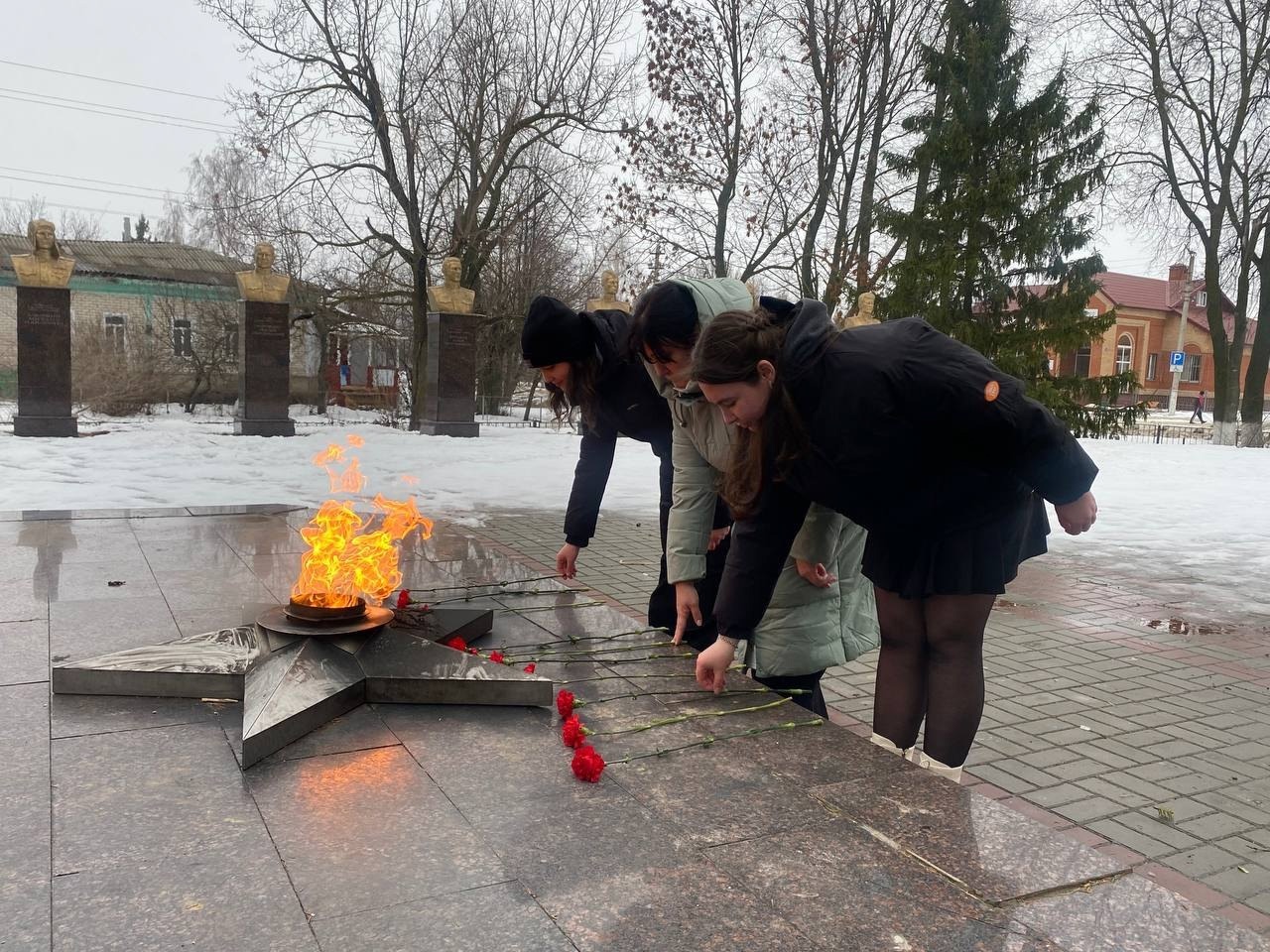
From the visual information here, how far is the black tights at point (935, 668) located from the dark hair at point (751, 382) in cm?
58

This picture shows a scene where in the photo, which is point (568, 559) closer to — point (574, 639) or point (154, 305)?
point (574, 639)

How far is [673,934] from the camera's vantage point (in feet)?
5.99

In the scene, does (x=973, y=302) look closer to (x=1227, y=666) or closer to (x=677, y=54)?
(x=677, y=54)

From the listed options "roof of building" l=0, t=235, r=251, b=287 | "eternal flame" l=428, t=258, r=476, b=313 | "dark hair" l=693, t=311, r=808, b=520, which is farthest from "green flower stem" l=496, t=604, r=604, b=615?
"roof of building" l=0, t=235, r=251, b=287

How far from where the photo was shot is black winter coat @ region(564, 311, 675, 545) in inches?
138

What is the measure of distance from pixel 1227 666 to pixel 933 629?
348 cm

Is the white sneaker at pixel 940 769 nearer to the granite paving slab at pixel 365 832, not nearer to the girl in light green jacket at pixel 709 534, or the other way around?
the girl in light green jacket at pixel 709 534

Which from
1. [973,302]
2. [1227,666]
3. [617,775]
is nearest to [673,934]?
[617,775]

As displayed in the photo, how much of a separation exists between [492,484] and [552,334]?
8725 mm

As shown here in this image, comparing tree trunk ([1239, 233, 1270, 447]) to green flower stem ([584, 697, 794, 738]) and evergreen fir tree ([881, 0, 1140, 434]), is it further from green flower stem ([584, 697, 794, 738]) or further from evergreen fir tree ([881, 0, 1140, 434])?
green flower stem ([584, 697, 794, 738])

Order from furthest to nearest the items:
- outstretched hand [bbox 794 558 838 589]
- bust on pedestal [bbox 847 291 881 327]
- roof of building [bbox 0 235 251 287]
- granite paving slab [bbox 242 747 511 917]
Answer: roof of building [bbox 0 235 251 287], bust on pedestal [bbox 847 291 881 327], outstretched hand [bbox 794 558 838 589], granite paving slab [bbox 242 747 511 917]

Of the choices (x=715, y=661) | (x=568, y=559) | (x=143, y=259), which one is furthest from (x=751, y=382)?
(x=143, y=259)

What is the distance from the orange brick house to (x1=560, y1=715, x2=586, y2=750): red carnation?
49.1 m

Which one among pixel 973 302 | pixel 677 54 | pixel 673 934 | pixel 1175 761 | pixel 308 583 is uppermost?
pixel 677 54
